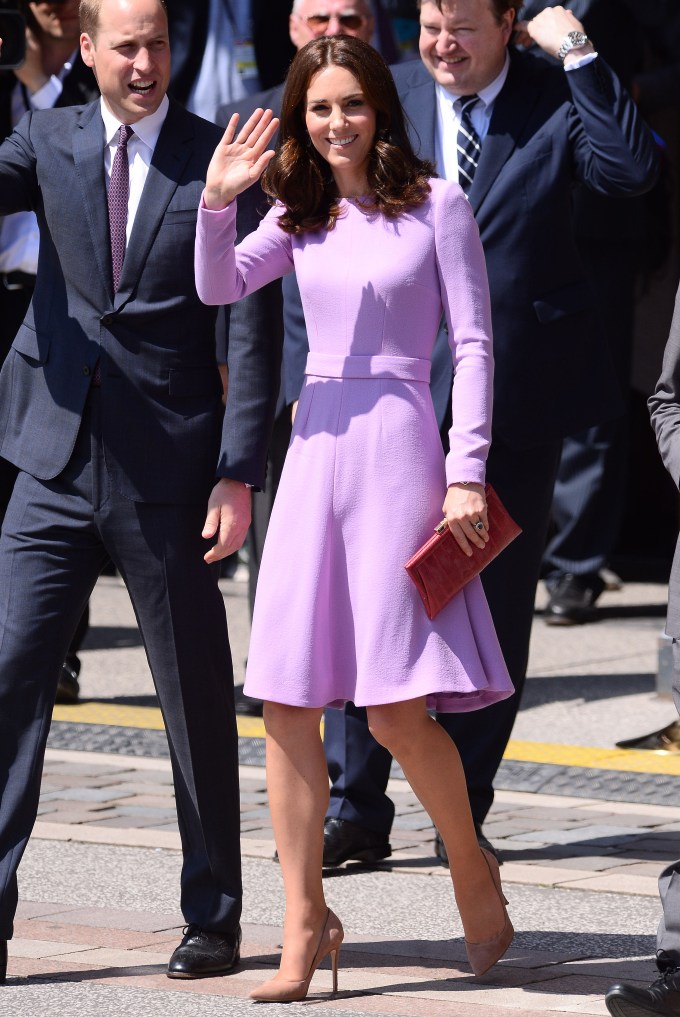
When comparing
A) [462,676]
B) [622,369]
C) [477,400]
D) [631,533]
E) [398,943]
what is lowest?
[631,533]

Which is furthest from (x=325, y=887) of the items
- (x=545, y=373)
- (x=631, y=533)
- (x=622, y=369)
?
(x=631, y=533)

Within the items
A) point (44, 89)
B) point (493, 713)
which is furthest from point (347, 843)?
point (44, 89)

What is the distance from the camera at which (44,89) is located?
26.1 ft

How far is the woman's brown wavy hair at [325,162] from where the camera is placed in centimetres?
465

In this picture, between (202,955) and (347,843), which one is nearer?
(202,955)

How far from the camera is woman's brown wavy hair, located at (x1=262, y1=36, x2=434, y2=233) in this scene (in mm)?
4649

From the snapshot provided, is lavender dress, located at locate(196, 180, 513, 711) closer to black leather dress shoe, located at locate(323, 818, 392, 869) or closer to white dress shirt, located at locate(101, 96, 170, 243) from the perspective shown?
white dress shirt, located at locate(101, 96, 170, 243)

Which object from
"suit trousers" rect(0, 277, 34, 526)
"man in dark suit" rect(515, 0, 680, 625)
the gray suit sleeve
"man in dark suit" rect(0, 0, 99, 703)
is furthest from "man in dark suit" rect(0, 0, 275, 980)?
"man in dark suit" rect(515, 0, 680, 625)

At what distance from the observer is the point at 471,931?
4676 millimetres

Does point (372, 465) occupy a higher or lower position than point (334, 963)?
higher

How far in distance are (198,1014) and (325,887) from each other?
4.11ft

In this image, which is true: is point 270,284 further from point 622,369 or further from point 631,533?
point 631,533

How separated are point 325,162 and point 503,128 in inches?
45.2

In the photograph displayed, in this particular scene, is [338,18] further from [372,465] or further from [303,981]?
[303,981]
